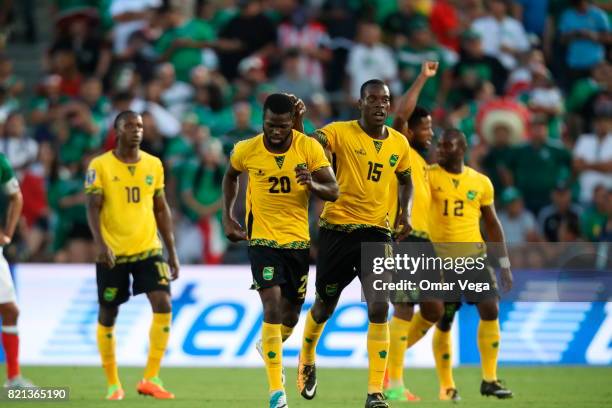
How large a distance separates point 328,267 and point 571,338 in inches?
252

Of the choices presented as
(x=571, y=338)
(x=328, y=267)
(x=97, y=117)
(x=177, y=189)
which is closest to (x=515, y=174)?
(x=571, y=338)

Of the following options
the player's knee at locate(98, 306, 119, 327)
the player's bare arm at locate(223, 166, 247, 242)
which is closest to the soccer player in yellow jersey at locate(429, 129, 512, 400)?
the player's bare arm at locate(223, 166, 247, 242)

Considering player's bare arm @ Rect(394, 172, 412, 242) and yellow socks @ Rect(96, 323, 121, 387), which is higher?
player's bare arm @ Rect(394, 172, 412, 242)

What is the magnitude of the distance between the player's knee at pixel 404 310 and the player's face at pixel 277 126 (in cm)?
303

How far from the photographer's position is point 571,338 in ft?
58.1

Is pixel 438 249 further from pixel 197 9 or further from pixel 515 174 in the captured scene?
pixel 197 9

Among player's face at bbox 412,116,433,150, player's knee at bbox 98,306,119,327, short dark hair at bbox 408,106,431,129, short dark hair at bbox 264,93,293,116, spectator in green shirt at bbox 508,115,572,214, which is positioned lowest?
player's knee at bbox 98,306,119,327

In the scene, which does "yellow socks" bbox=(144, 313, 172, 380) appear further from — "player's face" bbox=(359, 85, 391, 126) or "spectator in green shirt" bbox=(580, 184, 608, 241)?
"spectator in green shirt" bbox=(580, 184, 608, 241)

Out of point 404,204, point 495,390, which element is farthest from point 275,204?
point 495,390

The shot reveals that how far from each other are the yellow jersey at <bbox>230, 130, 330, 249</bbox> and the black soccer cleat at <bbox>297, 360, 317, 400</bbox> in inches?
55.0

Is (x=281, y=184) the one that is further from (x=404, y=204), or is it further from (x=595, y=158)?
(x=595, y=158)

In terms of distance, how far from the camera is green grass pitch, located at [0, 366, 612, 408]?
13.2 meters

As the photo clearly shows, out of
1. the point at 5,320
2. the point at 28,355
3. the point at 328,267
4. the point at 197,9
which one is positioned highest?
the point at 197,9

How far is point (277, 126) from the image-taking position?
1141 cm
